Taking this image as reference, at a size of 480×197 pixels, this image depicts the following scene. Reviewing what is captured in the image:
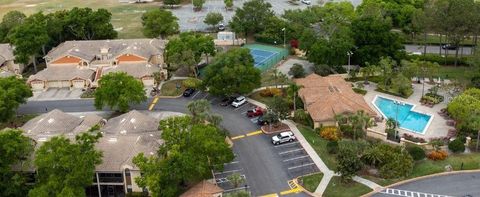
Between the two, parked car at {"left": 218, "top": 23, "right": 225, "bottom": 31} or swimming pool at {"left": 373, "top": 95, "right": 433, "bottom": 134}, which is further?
parked car at {"left": 218, "top": 23, "right": 225, "bottom": 31}

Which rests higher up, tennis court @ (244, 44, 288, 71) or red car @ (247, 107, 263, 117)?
tennis court @ (244, 44, 288, 71)

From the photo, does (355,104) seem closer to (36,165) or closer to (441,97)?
(441,97)

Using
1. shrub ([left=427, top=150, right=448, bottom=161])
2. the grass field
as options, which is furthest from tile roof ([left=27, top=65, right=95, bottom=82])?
shrub ([left=427, top=150, right=448, bottom=161])

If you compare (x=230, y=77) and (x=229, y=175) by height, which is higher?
(x=230, y=77)

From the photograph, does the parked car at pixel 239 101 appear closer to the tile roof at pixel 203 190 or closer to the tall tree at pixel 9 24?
the tile roof at pixel 203 190

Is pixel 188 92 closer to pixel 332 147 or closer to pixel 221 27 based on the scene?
pixel 332 147

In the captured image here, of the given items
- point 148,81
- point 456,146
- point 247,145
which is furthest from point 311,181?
point 148,81

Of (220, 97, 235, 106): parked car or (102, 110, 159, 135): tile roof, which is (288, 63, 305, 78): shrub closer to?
(220, 97, 235, 106): parked car
